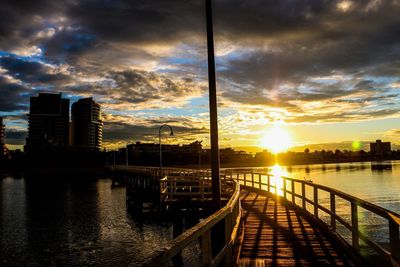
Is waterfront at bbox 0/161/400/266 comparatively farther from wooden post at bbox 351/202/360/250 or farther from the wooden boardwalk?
wooden post at bbox 351/202/360/250

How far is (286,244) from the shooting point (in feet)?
31.5

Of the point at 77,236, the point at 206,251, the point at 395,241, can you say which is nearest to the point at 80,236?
the point at 77,236

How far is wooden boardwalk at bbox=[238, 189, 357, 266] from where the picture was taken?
7875mm

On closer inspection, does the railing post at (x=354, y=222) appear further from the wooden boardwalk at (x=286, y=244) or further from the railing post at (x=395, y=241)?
the railing post at (x=395, y=241)

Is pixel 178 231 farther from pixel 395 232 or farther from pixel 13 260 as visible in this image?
pixel 395 232

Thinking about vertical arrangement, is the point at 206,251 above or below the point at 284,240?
above

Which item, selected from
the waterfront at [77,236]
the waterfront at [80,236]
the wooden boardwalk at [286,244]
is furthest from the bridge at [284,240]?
the waterfront at [77,236]

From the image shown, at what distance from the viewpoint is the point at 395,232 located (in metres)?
5.57

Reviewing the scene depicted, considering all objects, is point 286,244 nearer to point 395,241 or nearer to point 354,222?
point 354,222

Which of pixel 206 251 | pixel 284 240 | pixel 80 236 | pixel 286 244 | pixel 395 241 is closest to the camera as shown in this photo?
pixel 206 251

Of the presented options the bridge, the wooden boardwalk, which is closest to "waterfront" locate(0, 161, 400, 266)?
the wooden boardwalk

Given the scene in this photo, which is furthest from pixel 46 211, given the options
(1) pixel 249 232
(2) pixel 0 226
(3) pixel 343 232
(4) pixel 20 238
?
(1) pixel 249 232

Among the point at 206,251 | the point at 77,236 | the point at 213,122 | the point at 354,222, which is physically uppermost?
the point at 213,122

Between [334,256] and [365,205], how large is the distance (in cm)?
184
